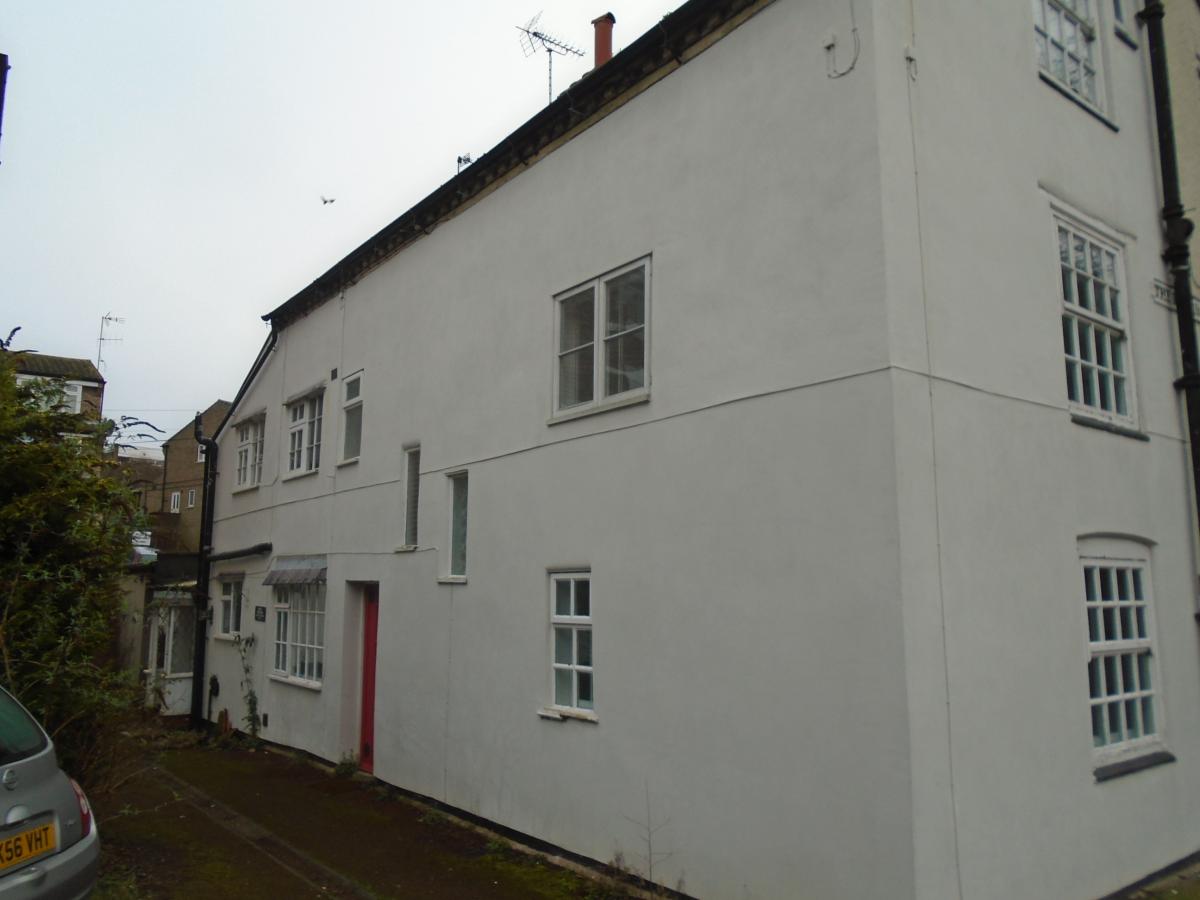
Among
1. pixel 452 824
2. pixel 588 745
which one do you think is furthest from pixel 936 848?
pixel 452 824

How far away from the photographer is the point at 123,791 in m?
10.6

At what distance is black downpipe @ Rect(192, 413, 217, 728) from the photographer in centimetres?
Answer: 1652

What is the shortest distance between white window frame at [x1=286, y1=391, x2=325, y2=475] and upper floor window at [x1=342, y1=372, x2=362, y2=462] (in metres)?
0.86

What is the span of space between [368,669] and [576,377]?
5691mm

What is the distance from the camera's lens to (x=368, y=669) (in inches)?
471

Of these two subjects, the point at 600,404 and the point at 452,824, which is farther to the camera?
the point at 452,824

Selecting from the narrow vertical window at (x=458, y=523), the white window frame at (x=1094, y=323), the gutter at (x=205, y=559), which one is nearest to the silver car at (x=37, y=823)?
the narrow vertical window at (x=458, y=523)

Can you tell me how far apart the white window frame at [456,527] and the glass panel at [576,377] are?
76.5 inches

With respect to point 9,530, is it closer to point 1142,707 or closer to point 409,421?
point 409,421

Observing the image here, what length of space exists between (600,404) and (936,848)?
14.5 feet

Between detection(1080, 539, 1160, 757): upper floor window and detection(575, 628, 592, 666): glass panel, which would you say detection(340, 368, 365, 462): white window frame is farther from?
detection(1080, 539, 1160, 757): upper floor window

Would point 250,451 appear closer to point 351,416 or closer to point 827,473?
point 351,416

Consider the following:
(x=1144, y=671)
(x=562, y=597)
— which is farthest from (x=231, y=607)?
(x=1144, y=671)

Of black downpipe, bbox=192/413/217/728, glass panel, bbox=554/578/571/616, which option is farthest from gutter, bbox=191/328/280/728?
glass panel, bbox=554/578/571/616
